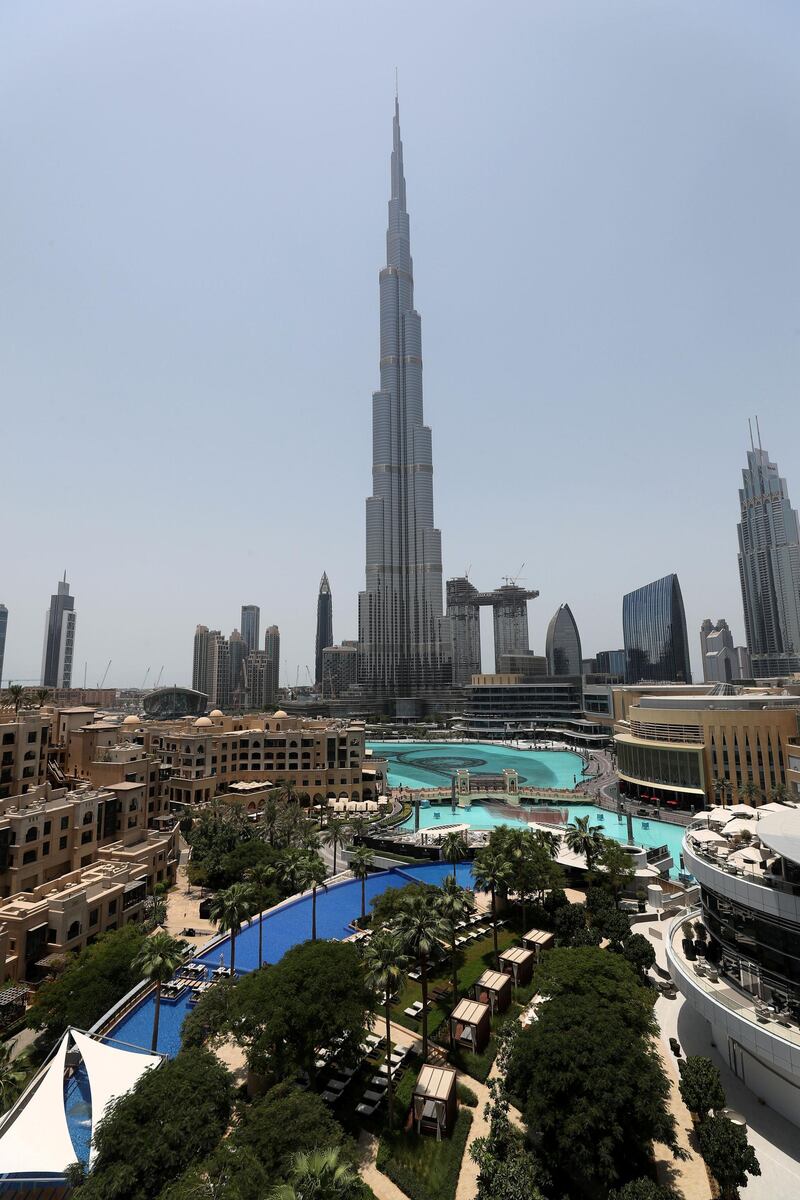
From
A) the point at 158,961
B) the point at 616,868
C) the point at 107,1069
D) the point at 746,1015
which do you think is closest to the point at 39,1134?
the point at 107,1069

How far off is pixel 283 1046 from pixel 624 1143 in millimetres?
16387

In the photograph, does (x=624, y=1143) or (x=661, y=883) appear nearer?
(x=624, y=1143)

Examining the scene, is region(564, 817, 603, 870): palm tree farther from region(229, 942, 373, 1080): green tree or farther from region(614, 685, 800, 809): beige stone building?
region(614, 685, 800, 809): beige stone building

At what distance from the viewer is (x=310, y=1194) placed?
1877 centimetres

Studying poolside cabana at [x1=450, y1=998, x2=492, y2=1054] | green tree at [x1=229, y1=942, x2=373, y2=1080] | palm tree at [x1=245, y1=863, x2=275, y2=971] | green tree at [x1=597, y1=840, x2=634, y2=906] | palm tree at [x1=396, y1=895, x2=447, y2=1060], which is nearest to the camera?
green tree at [x1=229, y1=942, x2=373, y2=1080]

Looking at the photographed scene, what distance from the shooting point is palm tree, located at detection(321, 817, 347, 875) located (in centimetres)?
6606

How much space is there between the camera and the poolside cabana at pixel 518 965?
4281cm

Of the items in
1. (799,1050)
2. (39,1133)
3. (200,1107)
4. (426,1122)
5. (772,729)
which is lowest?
(426,1122)

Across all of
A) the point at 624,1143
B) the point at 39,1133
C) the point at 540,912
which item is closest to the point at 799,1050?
→ the point at 624,1143

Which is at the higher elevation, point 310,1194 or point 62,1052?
point 310,1194

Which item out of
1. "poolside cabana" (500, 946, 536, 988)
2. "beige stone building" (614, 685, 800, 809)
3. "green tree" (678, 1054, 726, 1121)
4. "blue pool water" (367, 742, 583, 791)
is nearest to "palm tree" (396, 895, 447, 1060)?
"poolside cabana" (500, 946, 536, 988)

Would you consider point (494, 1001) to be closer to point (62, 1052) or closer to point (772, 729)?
point (62, 1052)

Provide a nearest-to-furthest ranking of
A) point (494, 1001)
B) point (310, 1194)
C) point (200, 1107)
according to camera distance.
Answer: point (310, 1194)
point (200, 1107)
point (494, 1001)

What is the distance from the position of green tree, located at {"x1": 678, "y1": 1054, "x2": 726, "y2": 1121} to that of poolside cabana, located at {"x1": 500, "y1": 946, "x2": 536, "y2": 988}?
15.3m
